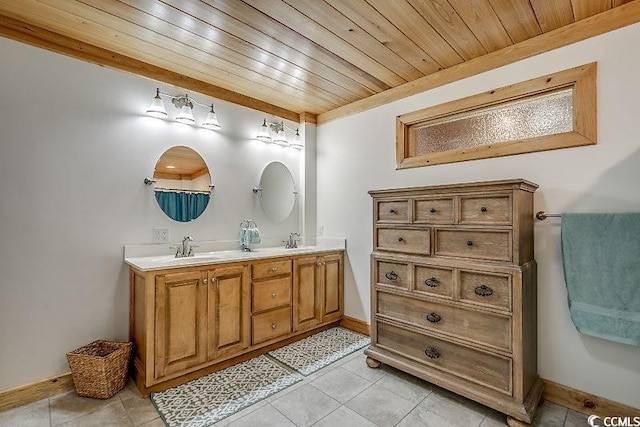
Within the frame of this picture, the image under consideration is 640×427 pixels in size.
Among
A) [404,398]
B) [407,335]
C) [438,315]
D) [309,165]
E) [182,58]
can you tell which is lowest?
[404,398]

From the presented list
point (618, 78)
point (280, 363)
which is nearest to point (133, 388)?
point (280, 363)

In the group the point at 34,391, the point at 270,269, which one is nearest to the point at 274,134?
the point at 270,269

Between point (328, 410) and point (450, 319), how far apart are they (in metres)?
1.00

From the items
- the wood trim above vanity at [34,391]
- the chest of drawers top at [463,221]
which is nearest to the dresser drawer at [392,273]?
the chest of drawers top at [463,221]

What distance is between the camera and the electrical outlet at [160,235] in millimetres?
2523

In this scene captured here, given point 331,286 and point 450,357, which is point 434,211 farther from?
point 331,286

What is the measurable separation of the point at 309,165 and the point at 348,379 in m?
2.31

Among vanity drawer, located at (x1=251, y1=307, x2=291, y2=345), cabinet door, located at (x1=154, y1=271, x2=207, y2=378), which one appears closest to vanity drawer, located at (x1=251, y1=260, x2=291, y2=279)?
vanity drawer, located at (x1=251, y1=307, x2=291, y2=345)

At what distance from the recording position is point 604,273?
69.7 inches

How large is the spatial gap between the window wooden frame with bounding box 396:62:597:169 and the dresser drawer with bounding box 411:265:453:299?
3.21ft

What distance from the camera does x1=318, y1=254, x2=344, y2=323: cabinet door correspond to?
3.12 metres

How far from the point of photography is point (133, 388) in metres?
2.12

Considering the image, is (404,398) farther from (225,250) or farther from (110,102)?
(110,102)

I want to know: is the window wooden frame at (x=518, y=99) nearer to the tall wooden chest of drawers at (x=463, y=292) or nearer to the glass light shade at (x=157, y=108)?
the tall wooden chest of drawers at (x=463, y=292)
